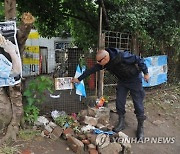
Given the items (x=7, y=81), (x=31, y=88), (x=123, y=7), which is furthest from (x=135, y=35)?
(x=7, y=81)

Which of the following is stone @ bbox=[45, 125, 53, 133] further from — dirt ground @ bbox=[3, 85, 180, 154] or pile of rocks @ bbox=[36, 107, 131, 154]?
dirt ground @ bbox=[3, 85, 180, 154]

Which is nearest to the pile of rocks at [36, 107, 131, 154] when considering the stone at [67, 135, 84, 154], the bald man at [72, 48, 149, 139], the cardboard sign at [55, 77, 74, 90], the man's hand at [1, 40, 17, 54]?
the stone at [67, 135, 84, 154]

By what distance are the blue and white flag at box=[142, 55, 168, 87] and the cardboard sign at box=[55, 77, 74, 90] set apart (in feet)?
8.70

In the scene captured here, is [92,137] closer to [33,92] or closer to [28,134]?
[28,134]

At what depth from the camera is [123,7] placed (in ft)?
25.1

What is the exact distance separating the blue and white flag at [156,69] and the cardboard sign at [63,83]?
8.70 feet

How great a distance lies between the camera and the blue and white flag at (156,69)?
24.5 ft

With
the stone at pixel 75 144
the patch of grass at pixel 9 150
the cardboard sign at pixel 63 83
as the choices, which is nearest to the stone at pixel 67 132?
the stone at pixel 75 144

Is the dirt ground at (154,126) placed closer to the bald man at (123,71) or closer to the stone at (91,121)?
the bald man at (123,71)

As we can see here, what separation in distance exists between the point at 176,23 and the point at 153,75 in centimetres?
199

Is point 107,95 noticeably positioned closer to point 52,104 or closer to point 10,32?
point 52,104

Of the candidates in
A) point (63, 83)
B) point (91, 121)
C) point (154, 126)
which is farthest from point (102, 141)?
point (154, 126)

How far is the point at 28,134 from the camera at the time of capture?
449cm

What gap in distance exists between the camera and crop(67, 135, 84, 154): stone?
13.9 feet
